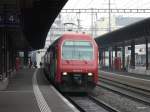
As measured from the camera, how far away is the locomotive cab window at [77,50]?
24547 millimetres

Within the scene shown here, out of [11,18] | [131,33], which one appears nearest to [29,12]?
[11,18]

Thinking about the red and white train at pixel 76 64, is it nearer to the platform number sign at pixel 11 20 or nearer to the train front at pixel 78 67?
the train front at pixel 78 67

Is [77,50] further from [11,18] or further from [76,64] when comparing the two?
[11,18]

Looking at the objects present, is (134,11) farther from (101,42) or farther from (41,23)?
(101,42)

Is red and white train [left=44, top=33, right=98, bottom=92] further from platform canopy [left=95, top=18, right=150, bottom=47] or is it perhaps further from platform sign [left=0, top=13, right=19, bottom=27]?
platform canopy [left=95, top=18, right=150, bottom=47]

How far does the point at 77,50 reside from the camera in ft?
81.7

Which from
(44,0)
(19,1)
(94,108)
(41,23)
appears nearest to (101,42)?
(41,23)

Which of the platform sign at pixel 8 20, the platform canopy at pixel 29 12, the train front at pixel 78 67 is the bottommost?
the train front at pixel 78 67

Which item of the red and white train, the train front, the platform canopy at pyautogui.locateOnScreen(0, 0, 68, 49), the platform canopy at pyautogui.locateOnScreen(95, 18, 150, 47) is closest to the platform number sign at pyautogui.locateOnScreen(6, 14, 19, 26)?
the platform canopy at pyautogui.locateOnScreen(0, 0, 68, 49)

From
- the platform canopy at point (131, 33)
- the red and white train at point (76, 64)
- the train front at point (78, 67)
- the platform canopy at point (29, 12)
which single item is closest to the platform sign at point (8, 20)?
the platform canopy at point (29, 12)

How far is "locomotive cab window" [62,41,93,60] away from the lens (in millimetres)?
24547

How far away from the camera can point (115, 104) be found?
20.9 meters

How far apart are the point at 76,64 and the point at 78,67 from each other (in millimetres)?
235

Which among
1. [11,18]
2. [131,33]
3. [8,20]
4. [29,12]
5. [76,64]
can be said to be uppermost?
[29,12]
